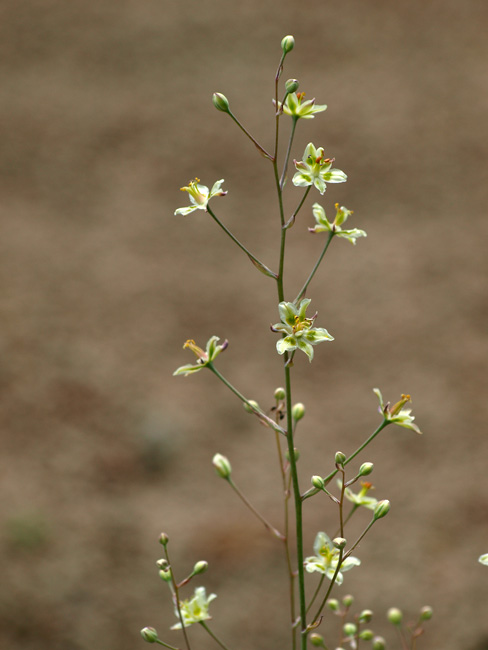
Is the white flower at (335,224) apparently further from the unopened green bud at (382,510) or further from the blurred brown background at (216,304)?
the blurred brown background at (216,304)

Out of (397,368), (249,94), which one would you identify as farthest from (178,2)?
(397,368)

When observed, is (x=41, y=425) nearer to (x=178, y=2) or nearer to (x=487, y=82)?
(x=178, y=2)

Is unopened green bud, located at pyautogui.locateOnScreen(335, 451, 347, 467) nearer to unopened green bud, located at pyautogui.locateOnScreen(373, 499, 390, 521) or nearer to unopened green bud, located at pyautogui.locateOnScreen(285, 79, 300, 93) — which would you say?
unopened green bud, located at pyautogui.locateOnScreen(373, 499, 390, 521)

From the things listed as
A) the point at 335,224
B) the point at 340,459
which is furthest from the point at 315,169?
the point at 340,459

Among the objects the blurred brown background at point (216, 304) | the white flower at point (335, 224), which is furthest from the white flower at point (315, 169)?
the blurred brown background at point (216, 304)

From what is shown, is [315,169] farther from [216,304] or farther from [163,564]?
[216,304]

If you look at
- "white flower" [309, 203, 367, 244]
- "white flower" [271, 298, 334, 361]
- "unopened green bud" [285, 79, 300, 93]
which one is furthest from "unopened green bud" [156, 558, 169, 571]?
"unopened green bud" [285, 79, 300, 93]

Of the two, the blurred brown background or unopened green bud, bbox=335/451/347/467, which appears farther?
the blurred brown background
